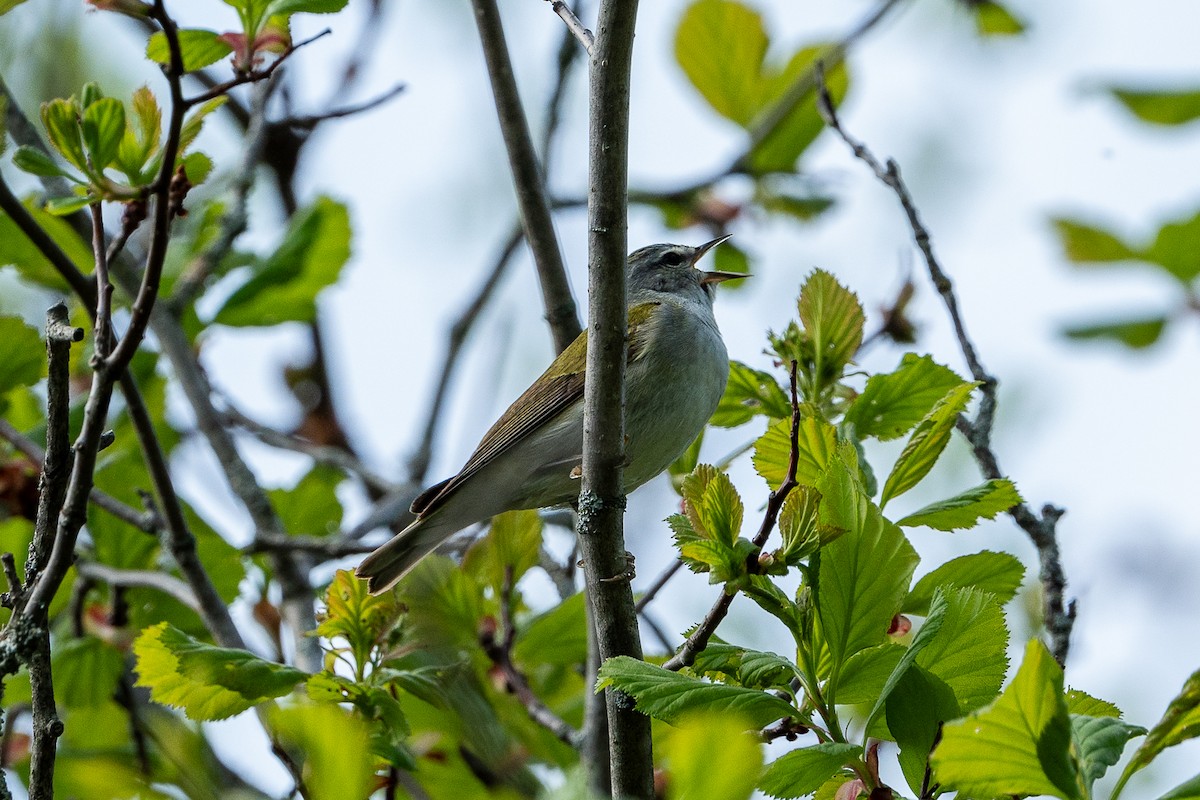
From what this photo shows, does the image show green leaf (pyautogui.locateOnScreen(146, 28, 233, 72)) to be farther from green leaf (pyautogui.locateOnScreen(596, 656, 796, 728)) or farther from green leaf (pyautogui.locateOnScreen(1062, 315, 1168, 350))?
green leaf (pyautogui.locateOnScreen(1062, 315, 1168, 350))

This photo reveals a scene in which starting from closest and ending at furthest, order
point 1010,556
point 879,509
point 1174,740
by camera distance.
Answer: point 1174,740 < point 879,509 < point 1010,556

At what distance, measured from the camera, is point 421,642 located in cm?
325

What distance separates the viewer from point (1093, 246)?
11.6ft

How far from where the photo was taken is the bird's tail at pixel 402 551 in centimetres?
416

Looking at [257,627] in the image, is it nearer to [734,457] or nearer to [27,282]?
[27,282]

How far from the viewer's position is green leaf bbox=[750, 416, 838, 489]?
95.7 inches

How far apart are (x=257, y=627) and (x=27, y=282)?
1629mm

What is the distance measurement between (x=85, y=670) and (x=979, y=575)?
291 centimetres

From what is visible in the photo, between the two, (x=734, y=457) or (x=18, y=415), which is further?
(x=18, y=415)

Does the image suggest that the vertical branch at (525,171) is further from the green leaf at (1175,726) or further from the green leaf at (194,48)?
the green leaf at (1175,726)

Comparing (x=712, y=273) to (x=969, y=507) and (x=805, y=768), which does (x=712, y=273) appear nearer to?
(x=969, y=507)

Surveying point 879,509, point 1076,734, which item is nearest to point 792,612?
point 879,509

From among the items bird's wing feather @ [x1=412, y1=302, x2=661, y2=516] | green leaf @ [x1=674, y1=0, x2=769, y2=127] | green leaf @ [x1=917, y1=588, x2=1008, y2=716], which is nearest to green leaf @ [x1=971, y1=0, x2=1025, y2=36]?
green leaf @ [x1=674, y1=0, x2=769, y2=127]

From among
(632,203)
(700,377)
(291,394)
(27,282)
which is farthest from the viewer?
(291,394)
